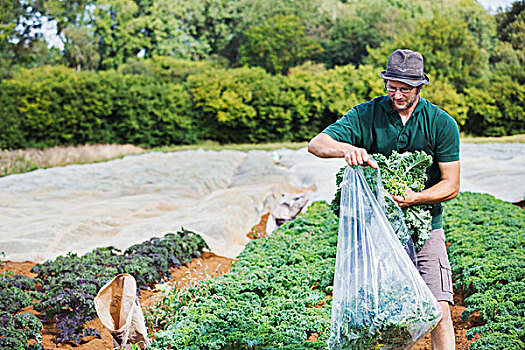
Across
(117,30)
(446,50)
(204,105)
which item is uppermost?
A: (117,30)

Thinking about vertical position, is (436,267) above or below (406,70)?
below

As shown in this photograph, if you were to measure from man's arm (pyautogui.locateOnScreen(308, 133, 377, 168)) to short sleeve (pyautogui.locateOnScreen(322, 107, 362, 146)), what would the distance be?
59 mm

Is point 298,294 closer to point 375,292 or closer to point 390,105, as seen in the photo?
point 375,292

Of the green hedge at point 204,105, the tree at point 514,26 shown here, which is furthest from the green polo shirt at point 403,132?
the tree at point 514,26

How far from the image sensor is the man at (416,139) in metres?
2.41

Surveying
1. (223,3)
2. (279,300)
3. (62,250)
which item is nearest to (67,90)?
(62,250)

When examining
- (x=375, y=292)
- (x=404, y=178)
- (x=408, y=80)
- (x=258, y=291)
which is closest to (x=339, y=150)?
(x=404, y=178)

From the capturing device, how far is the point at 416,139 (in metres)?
2.50

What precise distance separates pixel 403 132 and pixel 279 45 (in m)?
28.4

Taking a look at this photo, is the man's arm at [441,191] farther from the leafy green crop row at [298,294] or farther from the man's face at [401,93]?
the leafy green crop row at [298,294]

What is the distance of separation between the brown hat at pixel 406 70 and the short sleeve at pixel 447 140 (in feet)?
0.80

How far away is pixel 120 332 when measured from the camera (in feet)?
9.71

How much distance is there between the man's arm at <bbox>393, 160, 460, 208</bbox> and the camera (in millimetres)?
2412

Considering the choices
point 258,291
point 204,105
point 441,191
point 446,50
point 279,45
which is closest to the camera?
point 441,191
